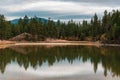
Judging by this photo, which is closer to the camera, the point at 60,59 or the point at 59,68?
the point at 59,68

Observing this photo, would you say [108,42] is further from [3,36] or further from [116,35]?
[3,36]

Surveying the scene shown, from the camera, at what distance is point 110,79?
110ft

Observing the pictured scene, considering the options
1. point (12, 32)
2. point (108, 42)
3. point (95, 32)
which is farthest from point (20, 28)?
point (108, 42)

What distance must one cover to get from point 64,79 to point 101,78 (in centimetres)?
453

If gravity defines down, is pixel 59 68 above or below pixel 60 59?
above

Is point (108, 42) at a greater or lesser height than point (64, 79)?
lesser

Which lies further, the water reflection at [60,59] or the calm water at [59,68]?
the water reflection at [60,59]

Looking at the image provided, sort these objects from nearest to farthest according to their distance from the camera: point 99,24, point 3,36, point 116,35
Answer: point 116,35 < point 3,36 < point 99,24

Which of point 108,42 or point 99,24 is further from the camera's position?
point 99,24

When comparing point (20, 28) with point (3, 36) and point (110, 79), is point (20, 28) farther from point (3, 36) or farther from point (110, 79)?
point (110, 79)

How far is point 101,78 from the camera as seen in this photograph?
34.5 meters

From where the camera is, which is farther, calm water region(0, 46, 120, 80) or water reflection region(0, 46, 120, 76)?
water reflection region(0, 46, 120, 76)

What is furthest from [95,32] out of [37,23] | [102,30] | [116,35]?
[116,35]

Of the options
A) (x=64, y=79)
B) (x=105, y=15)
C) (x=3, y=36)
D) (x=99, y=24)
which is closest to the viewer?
(x=64, y=79)
